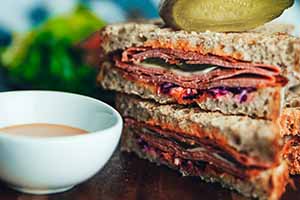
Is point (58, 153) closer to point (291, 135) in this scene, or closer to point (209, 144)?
point (209, 144)

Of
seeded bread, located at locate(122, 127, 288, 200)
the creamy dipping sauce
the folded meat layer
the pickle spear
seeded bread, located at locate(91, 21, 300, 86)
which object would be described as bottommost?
seeded bread, located at locate(122, 127, 288, 200)

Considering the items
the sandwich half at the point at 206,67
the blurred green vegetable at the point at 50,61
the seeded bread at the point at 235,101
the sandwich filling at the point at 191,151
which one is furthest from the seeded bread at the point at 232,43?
the blurred green vegetable at the point at 50,61

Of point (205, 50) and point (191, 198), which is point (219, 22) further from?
point (191, 198)

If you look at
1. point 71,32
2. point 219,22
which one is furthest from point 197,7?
point 71,32

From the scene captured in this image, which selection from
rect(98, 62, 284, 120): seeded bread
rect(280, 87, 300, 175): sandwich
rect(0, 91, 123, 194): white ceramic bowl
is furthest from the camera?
rect(280, 87, 300, 175): sandwich

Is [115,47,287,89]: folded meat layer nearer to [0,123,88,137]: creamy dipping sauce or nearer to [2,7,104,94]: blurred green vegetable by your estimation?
[0,123,88,137]: creamy dipping sauce

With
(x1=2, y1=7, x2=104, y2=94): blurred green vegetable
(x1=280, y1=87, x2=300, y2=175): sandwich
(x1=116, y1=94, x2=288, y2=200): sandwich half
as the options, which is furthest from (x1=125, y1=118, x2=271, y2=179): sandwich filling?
(x1=2, y1=7, x2=104, y2=94): blurred green vegetable

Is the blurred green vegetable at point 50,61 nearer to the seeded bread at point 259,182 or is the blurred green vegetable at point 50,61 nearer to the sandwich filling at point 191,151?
the sandwich filling at point 191,151

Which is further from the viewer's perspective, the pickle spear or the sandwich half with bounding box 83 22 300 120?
the pickle spear
